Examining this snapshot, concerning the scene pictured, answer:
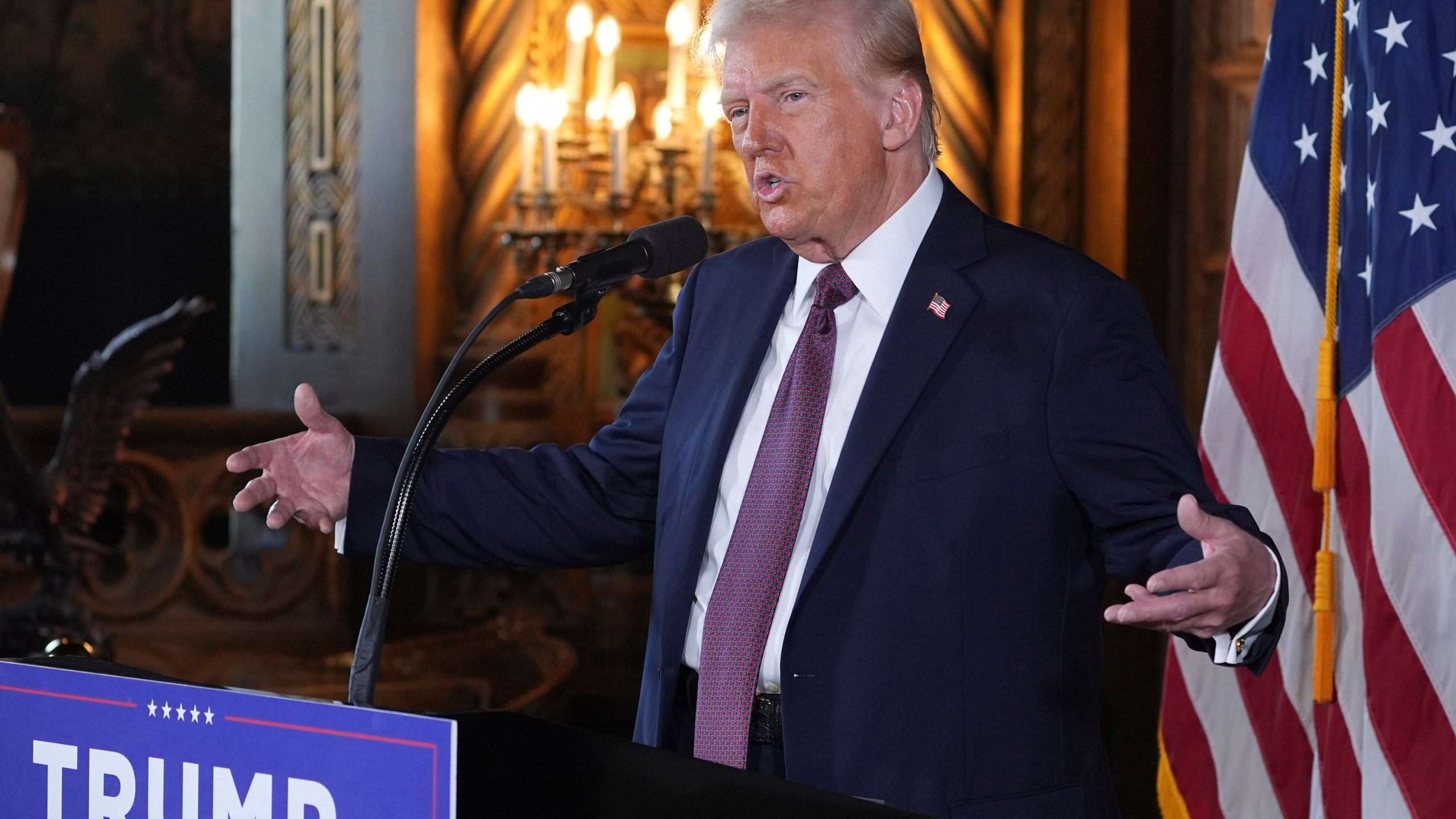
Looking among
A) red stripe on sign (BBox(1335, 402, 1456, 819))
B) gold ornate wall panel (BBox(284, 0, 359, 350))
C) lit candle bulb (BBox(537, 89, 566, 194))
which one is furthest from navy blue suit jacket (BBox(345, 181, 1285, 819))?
gold ornate wall panel (BBox(284, 0, 359, 350))

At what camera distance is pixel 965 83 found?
14.1ft

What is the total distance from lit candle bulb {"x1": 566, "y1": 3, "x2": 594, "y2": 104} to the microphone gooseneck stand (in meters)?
2.42

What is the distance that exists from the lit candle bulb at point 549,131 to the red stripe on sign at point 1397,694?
6.97 ft

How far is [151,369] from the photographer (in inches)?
133

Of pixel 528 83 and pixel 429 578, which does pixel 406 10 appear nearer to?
pixel 528 83

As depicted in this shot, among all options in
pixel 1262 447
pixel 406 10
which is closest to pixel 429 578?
pixel 406 10

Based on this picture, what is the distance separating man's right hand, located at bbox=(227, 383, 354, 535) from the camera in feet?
5.11

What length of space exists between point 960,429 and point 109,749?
2.88ft

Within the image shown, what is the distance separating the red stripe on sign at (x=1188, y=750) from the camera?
2.53 m

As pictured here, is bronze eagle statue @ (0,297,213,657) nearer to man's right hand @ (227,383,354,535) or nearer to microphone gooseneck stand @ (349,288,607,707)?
man's right hand @ (227,383,354,535)

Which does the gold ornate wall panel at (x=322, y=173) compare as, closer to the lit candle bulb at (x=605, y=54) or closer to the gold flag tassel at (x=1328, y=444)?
the lit candle bulb at (x=605, y=54)

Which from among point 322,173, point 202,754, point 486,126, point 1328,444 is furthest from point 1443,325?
point 322,173

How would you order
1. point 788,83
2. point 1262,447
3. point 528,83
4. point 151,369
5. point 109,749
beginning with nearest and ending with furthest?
point 109,749 < point 788,83 < point 1262,447 < point 151,369 < point 528,83

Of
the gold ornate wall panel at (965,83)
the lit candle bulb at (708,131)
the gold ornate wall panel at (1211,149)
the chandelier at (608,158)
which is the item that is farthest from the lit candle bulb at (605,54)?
the gold ornate wall panel at (1211,149)
